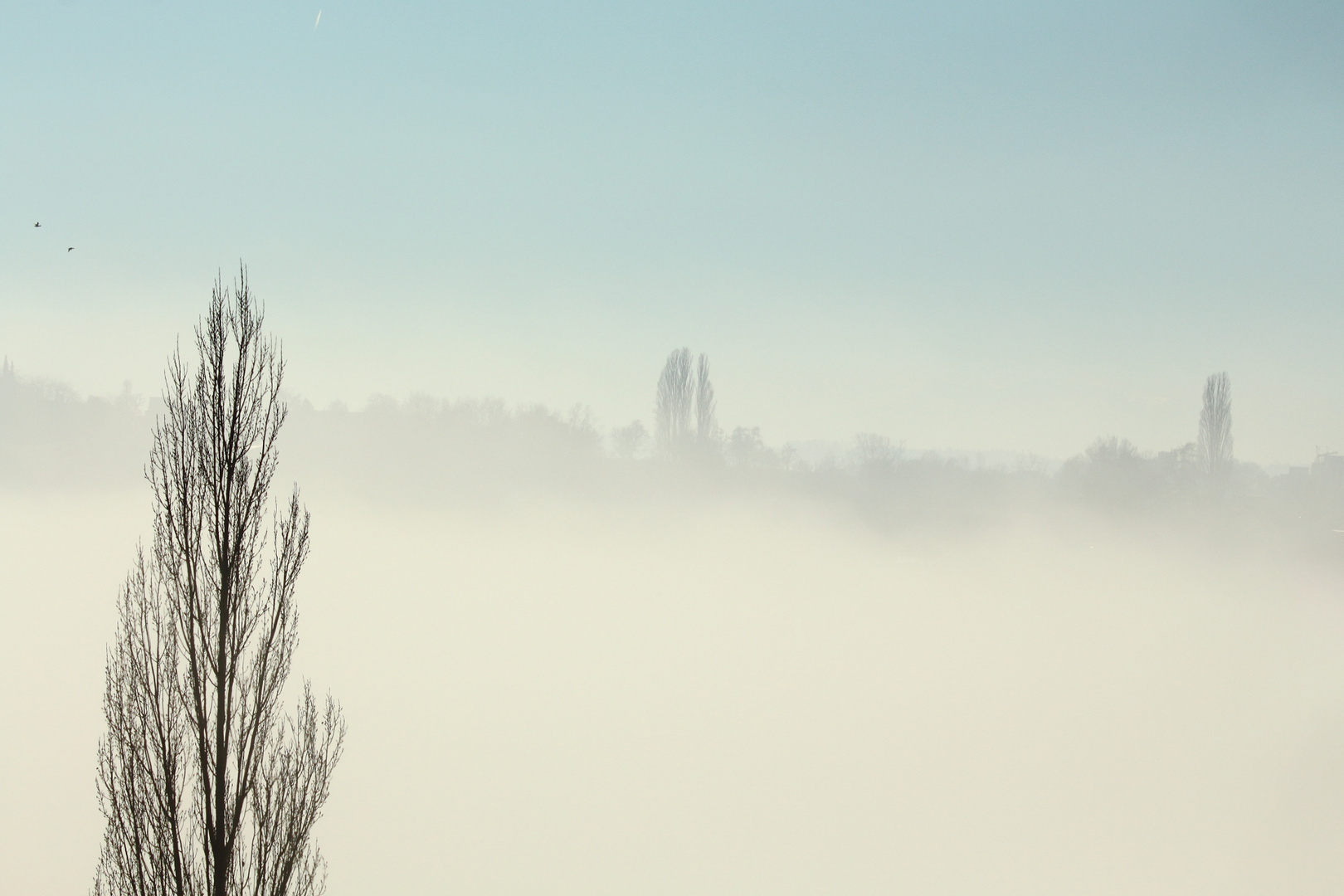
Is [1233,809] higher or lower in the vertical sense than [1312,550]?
lower

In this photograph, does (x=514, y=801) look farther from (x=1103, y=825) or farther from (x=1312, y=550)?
(x=1312, y=550)

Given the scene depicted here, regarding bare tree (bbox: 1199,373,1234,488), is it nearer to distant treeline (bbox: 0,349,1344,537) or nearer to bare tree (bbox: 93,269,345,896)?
distant treeline (bbox: 0,349,1344,537)

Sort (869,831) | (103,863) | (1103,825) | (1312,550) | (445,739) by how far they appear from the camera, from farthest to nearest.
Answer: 1. (445,739)
2. (869,831)
3. (1103,825)
4. (1312,550)
5. (103,863)

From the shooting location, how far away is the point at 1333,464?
162 feet

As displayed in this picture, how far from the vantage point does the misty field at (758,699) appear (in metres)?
69.5

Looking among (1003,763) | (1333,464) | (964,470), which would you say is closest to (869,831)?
(1003,763)

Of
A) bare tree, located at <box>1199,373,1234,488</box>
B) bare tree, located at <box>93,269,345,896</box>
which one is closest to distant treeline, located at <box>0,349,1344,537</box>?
bare tree, located at <box>1199,373,1234,488</box>

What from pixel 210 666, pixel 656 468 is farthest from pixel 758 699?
pixel 210 666

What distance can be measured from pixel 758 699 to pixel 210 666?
10638 cm

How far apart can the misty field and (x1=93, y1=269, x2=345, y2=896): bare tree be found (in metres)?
59.7

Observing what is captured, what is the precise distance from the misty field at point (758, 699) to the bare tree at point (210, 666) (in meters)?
59.7

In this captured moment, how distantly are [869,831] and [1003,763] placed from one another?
17.7m

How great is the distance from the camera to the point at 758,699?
110 m

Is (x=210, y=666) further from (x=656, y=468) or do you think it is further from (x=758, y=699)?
(x=758, y=699)
